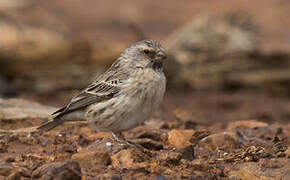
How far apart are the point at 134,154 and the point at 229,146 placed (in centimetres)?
167

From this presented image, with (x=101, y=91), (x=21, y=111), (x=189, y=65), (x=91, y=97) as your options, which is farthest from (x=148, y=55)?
(x=189, y=65)

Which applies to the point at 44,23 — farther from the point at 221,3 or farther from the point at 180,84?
the point at 221,3

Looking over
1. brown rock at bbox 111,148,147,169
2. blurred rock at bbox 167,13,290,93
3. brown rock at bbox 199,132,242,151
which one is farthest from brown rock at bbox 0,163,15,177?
blurred rock at bbox 167,13,290,93

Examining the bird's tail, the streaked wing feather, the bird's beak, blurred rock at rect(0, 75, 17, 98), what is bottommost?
the bird's tail

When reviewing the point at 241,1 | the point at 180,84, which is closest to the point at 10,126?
the point at 180,84

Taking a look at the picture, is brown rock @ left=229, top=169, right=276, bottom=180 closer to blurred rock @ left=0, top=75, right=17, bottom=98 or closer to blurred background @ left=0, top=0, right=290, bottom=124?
blurred background @ left=0, top=0, right=290, bottom=124

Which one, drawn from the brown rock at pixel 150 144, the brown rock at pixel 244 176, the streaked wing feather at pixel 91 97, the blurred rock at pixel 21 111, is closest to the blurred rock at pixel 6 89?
the blurred rock at pixel 21 111

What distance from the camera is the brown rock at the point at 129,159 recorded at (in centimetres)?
696

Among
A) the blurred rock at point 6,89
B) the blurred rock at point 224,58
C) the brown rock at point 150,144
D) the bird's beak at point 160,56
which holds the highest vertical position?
the blurred rock at point 224,58

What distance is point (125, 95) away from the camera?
316 inches

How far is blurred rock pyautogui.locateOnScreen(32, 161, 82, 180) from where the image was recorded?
6273 mm

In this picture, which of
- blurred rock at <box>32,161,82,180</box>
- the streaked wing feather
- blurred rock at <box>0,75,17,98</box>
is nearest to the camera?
blurred rock at <box>32,161,82,180</box>

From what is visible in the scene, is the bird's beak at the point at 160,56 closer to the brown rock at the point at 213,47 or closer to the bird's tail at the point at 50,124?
the bird's tail at the point at 50,124

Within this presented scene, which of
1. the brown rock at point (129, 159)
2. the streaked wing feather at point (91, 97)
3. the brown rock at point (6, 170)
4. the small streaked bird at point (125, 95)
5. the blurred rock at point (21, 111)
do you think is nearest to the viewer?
the brown rock at point (6, 170)
